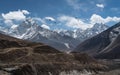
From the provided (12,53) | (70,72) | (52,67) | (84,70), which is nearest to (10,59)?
(12,53)

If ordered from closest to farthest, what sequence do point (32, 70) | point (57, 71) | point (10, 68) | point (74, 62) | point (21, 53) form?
point (10, 68), point (32, 70), point (57, 71), point (21, 53), point (74, 62)

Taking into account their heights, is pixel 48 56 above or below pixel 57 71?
above

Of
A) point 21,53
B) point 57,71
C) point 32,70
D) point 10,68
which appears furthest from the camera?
point 21,53

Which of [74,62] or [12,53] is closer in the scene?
[12,53]

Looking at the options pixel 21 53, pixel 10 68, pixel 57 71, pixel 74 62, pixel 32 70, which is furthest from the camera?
pixel 74 62

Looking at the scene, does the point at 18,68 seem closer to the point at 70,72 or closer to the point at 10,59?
the point at 10,59

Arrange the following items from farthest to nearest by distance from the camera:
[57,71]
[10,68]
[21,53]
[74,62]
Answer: [74,62] < [21,53] < [57,71] < [10,68]

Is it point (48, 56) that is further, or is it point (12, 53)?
point (48, 56)

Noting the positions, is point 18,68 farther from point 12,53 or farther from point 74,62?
point 74,62
